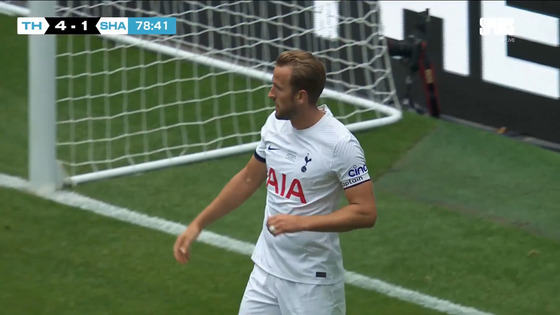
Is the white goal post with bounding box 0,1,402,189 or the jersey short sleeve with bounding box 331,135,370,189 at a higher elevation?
the jersey short sleeve with bounding box 331,135,370,189

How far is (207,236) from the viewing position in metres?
7.07

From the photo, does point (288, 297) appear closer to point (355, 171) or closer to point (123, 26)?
point (355, 171)

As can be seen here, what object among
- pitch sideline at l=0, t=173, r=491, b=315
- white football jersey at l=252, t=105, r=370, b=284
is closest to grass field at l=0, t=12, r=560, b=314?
pitch sideline at l=0, t=173, r=491, b=315

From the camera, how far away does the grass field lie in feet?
20.4

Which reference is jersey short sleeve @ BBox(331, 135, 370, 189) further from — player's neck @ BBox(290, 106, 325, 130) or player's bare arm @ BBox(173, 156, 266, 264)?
player's bare arm @ BBox(173, 156, 266, 264)

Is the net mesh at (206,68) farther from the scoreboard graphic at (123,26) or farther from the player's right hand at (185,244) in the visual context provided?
the player's right hand at (185,244)

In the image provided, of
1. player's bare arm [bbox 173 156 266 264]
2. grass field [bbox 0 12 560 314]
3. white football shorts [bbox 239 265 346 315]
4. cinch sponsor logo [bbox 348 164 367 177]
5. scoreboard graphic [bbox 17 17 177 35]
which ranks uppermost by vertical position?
scoreboard graphic [bbox 17 17 177 35]

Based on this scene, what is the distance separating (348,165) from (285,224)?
384mm

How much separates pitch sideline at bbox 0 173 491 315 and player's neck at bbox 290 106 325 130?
2.22 m

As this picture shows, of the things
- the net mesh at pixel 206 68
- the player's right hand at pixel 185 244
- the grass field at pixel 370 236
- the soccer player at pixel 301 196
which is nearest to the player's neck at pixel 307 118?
the soccer player at pixel 301 196

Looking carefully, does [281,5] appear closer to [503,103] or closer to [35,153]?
[503,103]

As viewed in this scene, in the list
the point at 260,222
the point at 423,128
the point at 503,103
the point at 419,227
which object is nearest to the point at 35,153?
the point at 260,222

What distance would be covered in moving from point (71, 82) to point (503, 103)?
3.56 meters

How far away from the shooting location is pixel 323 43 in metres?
9.40
